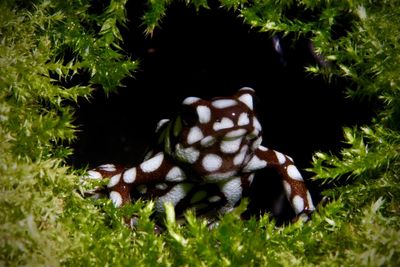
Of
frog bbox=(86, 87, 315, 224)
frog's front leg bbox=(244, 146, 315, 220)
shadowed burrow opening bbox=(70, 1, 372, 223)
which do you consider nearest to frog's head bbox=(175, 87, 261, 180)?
frog bbox=(86, 87, 315, 224)

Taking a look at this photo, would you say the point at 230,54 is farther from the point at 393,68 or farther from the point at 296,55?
the point at 393,68

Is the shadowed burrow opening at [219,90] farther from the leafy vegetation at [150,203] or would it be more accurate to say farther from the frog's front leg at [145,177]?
the frog's front leg at [145,177]

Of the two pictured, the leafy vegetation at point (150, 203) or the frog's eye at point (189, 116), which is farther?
the frog's eye at point (189, 116)

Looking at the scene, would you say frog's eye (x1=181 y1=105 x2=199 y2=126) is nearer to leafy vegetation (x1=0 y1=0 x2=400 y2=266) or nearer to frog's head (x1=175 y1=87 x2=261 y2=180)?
frog's head (x1=175 y1=87 x2=261 y2=180)

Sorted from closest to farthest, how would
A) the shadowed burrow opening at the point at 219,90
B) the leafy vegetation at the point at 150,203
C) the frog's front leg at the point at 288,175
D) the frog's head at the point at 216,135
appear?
the leafy vegetation at the point at 150,203
the frog's head at the point at 216,135
the frog's front leg at the point at 288,175
the shadowed burrow opening at the point at 219,90

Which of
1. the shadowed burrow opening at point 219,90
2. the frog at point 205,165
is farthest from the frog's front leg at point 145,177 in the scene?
the shadowed burrow opening at point 219,90

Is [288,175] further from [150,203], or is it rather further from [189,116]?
[150,203]
